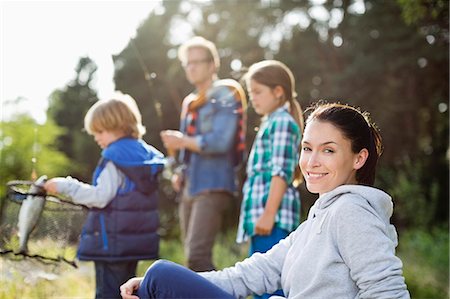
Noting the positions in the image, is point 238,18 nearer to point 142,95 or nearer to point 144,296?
point 142,95

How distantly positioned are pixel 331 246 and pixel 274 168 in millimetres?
1356

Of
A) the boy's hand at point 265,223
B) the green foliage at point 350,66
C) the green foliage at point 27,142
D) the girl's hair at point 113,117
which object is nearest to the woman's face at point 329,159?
the boy's hand at point 265,223

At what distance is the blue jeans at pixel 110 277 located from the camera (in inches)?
136

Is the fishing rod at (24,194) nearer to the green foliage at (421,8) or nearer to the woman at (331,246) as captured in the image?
the woman at (331,246)

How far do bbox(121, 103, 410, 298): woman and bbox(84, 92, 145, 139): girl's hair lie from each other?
144 centimetres

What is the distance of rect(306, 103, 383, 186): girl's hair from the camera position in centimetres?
219

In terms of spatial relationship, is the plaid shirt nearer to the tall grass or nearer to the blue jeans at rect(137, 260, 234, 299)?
the tall grass

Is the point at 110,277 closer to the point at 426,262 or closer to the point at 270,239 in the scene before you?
the point at 270,239

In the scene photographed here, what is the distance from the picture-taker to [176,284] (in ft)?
6.85

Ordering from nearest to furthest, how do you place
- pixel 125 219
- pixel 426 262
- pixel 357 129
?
A: pixel 357 129, pixel 125 219, pixel 426 262

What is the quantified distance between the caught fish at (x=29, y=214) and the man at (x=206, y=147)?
0.90m

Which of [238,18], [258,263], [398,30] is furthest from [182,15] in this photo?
[258,263]

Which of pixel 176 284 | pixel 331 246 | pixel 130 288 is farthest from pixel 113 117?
pixel 331 246

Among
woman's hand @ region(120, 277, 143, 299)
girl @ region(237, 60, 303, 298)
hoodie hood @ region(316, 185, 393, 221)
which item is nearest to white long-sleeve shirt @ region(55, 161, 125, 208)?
girl @ region(237, 60, 303, 298)
